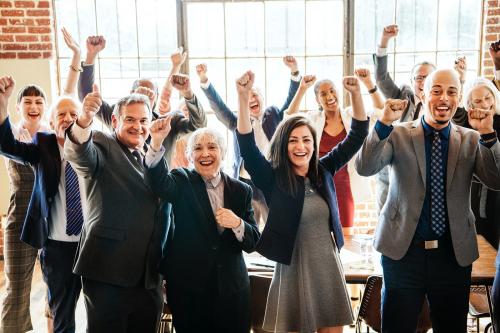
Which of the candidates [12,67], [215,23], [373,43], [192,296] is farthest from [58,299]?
[373,43]

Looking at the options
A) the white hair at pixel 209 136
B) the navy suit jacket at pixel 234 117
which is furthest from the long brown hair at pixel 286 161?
the navy suit jacket at pixel 234 117

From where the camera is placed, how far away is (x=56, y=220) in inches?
107

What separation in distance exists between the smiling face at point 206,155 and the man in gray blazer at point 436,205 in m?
0.62

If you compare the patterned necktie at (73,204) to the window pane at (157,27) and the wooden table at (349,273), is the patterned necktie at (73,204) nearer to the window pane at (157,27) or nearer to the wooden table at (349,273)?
the wooden table at (349,273)

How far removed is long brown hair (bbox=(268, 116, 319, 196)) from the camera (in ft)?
7.60

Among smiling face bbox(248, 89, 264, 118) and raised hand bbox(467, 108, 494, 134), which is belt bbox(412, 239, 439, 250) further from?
smiling face bbox(248, 89, 264, 118)

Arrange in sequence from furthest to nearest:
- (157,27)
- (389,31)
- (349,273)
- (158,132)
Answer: (157,27) → (389,31) → (349,273) → (158,132)

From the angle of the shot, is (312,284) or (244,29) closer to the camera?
(312,284)

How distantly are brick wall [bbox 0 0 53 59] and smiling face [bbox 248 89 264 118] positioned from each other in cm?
213

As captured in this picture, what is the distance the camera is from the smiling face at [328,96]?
3455 millimetres

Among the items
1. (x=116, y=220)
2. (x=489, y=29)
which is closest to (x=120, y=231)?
(x=116, y=220)

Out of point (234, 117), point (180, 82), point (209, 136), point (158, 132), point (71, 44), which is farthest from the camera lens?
point (234, 117)

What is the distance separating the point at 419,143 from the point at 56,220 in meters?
1.79

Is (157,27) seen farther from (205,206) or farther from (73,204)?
(205,206)
